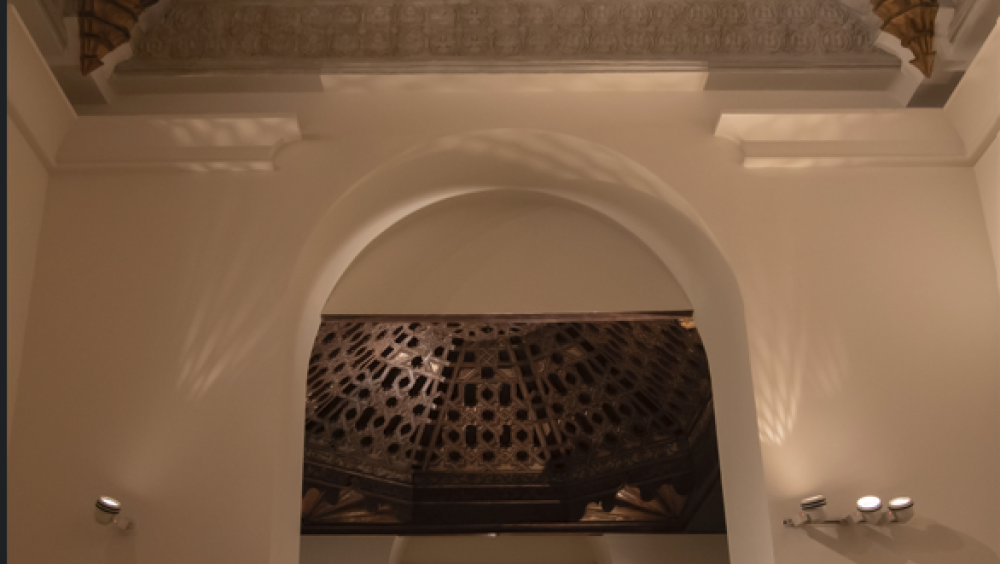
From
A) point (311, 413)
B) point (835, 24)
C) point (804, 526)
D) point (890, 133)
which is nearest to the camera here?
point (804, 526)

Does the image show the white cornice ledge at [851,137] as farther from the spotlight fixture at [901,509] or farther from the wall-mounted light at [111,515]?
the wall-mounted light at [111,515]

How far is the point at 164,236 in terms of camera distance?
3.75 metres

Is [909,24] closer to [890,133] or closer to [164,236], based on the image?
[890,133]

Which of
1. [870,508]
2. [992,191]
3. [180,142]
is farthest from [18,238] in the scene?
[992,191]

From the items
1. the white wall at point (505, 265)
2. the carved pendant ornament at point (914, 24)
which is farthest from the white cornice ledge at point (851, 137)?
the white wall at point (505, 265)

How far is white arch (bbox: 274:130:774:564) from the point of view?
146 inches

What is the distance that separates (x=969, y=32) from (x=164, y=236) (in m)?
3.30

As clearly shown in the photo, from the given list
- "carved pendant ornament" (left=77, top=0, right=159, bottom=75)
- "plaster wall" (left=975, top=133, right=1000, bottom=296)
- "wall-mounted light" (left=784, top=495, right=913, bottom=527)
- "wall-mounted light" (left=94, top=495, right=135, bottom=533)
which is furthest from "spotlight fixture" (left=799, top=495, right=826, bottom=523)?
"carved pendant ornament" (left=77, top=0, right=159, bottom=75)

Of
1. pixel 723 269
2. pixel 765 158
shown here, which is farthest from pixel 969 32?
pixel 723 269

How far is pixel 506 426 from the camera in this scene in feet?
25.9

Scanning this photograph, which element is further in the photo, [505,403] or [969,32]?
[505,403]

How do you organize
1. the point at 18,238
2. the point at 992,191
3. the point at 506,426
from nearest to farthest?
the point at 18,238, the point at 992,191, the point at 506,426

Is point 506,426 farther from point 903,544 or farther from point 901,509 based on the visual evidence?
point 901,509

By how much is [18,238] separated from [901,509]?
328 cm
